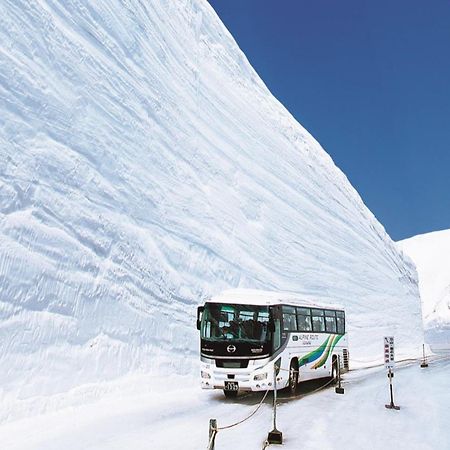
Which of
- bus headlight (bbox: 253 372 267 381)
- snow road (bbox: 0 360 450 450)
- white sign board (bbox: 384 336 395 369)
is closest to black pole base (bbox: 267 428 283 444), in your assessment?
snow road (bbox: 0 360 450 450)

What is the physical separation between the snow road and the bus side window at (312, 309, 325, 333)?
7.30ft

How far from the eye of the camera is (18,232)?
13508 millimetres

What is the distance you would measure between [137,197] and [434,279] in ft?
246

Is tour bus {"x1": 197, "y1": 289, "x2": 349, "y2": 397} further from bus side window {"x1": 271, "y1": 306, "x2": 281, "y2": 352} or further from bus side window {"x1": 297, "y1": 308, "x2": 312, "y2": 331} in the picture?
bus side window {"x1": 297, "y1": 308, "x2": 312, "y2": 331}

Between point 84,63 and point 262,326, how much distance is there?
12.1 metres

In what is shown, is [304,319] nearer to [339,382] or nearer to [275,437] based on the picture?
[339,382]

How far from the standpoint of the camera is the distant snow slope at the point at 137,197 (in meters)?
13.7

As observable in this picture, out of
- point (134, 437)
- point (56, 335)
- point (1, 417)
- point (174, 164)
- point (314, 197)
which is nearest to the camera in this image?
point (134, 437)

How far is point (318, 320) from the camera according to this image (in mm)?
17453

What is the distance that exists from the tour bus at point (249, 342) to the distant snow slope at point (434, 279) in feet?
178

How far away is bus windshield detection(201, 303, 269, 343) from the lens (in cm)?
1350

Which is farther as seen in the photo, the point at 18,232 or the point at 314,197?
the point at 314,197

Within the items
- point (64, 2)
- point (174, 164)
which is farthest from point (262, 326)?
point (64, 2)

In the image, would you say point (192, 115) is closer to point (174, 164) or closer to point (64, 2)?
point (174, 164)
